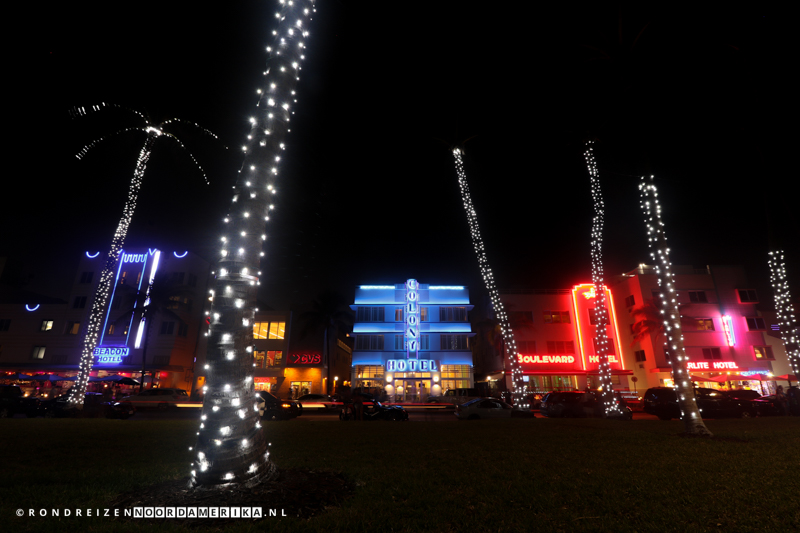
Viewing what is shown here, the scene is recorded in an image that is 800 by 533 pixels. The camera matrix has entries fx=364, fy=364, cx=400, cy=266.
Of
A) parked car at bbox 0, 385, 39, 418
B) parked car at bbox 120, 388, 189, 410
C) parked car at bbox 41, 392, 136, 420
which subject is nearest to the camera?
parked car at bbox 41, 392, 136, 420

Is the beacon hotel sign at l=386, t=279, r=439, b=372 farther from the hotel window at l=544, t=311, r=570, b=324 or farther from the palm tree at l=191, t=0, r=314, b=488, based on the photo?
the palm tree at l=191, t=0, r=314, b=488

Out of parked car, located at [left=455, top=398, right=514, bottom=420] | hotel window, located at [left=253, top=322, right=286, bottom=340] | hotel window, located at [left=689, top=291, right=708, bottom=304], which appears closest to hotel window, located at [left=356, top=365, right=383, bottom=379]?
hotel window, located at [left=253, top=322, right=286, bottom=340]

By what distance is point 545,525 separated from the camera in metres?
4.05

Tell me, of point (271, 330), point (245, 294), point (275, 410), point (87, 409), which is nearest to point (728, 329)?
point (275, 410)

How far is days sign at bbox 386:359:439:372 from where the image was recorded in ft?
131

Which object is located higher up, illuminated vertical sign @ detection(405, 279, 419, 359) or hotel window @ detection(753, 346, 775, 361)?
illuminated vertical sign @ detection(405, 279, 419, 359)

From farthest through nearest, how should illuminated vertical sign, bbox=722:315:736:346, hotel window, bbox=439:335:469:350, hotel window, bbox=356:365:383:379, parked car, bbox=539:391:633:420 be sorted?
hotel window, bbox=439:335:469:350 → hotel window, bbox=356:365:383:379 → illuminated vertical sign, bbox=722:315:736:346 → parked car, bbox=539:391:633:420

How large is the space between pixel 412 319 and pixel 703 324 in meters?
31.5

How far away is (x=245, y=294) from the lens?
19.2 feet

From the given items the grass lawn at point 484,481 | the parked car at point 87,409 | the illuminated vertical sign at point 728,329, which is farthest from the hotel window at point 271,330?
the illuminated vertical sign at point 728,329

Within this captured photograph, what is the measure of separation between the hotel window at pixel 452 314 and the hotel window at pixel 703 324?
24474 mm

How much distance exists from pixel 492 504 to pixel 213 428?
393 centimetres

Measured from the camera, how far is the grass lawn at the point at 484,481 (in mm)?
4109

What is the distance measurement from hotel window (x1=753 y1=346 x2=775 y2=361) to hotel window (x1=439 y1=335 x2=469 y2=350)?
101 ft
